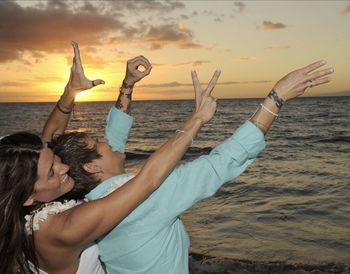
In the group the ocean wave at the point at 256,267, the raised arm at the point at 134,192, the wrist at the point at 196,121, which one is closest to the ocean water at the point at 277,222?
the ocean wave at the point at 256,267

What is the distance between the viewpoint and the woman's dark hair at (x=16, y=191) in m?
2.43

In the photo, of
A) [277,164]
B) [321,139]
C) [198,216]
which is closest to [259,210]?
[198,216]

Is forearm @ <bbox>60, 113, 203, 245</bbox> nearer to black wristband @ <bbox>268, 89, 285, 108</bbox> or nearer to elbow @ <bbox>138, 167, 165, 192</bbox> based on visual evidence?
elbow @ <bbox>138, 167, 165, 192</bbox>

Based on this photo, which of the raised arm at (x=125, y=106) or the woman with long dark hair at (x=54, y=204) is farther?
the raised arm at (x=125, y=106)

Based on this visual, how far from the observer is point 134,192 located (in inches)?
82.2

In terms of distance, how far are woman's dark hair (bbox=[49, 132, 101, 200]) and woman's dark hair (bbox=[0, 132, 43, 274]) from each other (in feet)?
0.68

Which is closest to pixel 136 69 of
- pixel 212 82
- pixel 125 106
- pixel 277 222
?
pixel 125 106

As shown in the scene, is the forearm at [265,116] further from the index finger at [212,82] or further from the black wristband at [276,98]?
the index finger at [212,82]

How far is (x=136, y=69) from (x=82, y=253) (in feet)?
5.21

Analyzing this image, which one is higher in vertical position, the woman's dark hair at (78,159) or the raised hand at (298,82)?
the raised hand at (298,82)

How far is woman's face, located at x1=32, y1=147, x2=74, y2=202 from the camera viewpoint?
2537mm

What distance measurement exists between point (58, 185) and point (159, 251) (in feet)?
2.67

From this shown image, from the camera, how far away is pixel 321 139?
28.1m

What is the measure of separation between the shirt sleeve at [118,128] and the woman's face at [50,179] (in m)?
0.66
